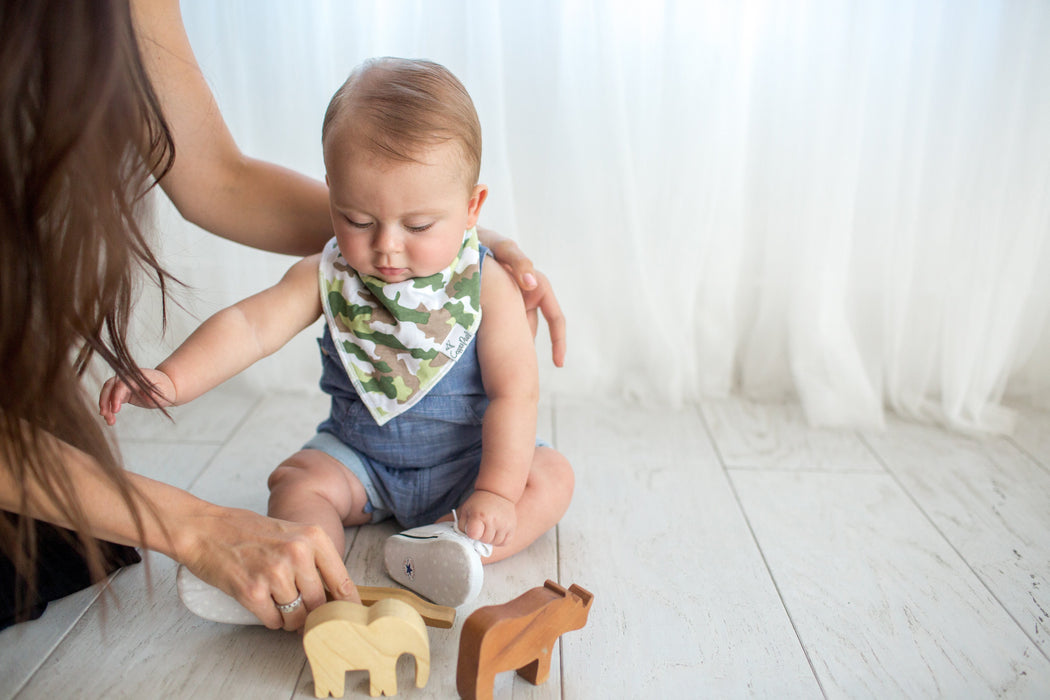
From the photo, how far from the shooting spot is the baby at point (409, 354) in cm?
77

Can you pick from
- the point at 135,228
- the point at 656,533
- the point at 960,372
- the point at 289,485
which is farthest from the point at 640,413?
the point at 135,228

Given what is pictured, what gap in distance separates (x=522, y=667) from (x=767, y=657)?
224 mm

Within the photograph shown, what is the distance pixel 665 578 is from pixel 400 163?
490 millimetres

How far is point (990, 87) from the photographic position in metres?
1.21

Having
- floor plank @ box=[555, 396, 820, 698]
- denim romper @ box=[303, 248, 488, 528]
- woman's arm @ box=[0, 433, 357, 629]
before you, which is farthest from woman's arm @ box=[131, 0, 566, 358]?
woman's arm @ box=[0, 433, 357, 629]

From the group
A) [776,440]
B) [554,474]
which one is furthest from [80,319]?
[776,440]

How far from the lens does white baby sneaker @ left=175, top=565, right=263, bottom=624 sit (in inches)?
29.3

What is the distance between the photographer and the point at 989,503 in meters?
1.07

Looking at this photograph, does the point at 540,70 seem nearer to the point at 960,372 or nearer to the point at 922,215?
the point at 922,215

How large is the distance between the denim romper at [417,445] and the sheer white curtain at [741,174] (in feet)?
1.31

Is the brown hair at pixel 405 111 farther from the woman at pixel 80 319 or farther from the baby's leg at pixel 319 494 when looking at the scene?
the baby's leg at pixel 319 494

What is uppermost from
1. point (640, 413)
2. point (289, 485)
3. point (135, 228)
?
point (135, 228)

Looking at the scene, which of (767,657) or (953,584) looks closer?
(767,657)

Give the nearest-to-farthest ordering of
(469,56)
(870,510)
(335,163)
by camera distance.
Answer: (335,163)
(870,510)
(469,56)
